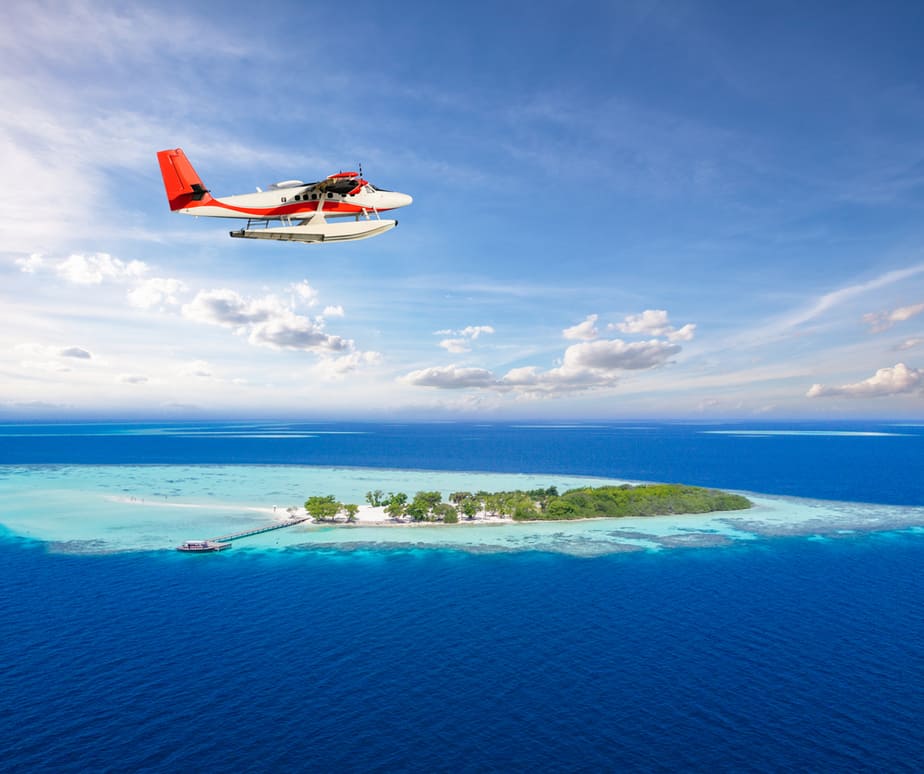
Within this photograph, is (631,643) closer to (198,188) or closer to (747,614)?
(747,614)

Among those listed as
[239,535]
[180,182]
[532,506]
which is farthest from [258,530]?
[180,182]

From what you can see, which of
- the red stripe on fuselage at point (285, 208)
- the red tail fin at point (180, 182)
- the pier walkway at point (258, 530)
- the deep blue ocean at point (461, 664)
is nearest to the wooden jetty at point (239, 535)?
the pier walkway at point (258, 530)

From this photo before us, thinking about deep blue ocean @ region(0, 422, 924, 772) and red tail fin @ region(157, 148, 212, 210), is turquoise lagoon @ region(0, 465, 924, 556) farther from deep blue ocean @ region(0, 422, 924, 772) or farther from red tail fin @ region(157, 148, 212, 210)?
red tail fin @ region(157, 148, 212, 210)

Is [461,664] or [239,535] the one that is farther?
[239,535]

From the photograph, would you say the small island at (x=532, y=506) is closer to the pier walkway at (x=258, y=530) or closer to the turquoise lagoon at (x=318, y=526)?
the pier walkway at (x=258, y=530)

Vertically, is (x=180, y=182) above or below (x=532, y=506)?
above

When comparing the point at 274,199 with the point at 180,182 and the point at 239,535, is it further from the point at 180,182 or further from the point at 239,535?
the point at 239,535

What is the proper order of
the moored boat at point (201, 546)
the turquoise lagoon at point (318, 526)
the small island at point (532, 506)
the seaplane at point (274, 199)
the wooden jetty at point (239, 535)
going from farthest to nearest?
the small island at point (532, 506), the turquoise lagoon at point (318, 526), the wooden jetty at point (239, 535), the moored boat at point (201, 546), the seaplane at point (274, 199)
